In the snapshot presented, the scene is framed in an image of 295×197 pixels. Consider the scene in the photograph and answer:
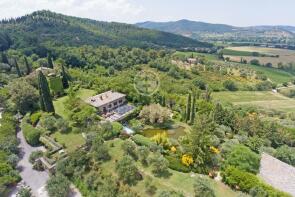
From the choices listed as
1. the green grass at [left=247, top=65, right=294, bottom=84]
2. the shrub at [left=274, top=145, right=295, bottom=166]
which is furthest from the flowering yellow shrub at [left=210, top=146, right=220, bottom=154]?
the green grass at [left=247, top=65, right=294, bottom=84]

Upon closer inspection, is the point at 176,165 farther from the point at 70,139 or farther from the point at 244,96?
the point at 244,96

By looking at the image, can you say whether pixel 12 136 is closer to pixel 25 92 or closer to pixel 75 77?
pixel 25 92

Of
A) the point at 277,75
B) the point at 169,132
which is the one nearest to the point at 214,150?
the point at 169,132

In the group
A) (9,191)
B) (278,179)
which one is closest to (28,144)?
(9,191)

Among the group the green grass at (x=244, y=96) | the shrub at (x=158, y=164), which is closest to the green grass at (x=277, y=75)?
the green grass at (x=244, y=96)

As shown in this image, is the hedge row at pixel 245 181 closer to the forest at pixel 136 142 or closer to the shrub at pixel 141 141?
the forest at pixel 136 142

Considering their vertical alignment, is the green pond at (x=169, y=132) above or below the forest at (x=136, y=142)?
below

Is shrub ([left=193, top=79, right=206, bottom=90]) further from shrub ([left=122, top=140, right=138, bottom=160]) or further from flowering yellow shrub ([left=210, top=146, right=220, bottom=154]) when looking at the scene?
shrub ([left=122, top=140, right=138, bottom=160])
